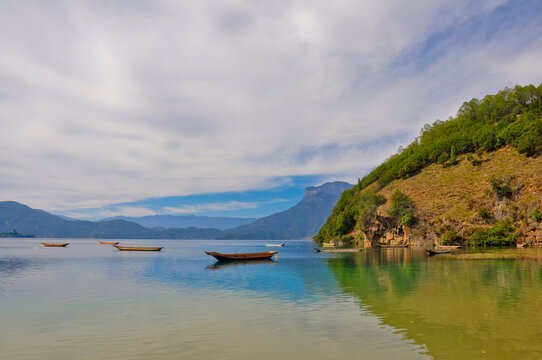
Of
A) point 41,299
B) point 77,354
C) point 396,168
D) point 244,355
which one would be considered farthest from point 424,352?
point 396,168

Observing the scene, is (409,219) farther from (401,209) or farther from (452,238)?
(452,238)

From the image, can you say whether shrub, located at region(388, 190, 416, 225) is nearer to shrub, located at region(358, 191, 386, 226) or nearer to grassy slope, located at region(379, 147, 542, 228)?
A: grassy slope, located at region(379, 147, 542, 228)

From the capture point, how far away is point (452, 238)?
102 m

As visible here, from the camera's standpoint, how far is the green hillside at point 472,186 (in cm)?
9406

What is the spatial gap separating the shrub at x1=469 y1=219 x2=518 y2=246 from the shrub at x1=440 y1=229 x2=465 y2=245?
3976 millimetres

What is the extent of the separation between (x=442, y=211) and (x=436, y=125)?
92.0m

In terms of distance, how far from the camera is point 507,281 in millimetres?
32469

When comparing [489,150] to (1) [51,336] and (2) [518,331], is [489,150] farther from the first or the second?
(1) [51,336]

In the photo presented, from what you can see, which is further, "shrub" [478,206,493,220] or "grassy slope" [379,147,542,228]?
"shrub" [478,206,493,220]

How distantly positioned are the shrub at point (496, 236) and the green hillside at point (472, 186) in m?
0.23

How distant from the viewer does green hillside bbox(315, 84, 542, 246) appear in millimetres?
94062

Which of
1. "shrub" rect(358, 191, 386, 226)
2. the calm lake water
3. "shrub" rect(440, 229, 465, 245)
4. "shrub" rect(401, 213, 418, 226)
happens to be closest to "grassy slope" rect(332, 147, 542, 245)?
"shrub" rect(440, 229, 465, 245)

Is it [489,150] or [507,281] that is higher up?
[489,150]

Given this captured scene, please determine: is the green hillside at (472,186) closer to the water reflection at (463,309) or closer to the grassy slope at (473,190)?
the grassy slope at (473,190)
